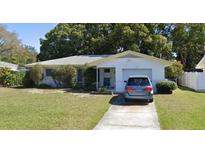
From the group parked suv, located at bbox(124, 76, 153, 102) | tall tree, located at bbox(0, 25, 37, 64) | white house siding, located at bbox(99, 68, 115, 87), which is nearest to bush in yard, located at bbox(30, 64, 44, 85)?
white house siding, located at bbox(99, 68, 115, 87)

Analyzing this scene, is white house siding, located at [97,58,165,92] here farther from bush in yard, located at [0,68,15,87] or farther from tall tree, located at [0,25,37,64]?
tall tree, located at [0,25,37,64]

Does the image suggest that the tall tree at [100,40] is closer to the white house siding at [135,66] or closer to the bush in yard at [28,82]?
the bush in yard at [28,82]

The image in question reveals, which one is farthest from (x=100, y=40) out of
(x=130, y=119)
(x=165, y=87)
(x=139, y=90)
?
(x=130, y=119)

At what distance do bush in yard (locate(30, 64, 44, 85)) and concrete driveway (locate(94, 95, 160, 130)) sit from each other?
15879 mm

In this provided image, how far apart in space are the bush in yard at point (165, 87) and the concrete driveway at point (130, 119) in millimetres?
7388

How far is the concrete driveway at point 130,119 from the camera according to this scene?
9867 mm

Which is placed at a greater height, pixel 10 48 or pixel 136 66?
pixel 10 48

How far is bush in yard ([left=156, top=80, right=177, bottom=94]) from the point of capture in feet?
69.4

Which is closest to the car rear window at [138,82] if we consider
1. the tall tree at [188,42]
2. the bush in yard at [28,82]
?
the bush in yard at [28,82]

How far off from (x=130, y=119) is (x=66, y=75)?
16830mm

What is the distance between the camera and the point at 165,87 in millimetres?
21281

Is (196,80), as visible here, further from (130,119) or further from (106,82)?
(130,119)

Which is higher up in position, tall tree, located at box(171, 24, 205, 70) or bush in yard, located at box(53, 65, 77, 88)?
tall tree, located at box(171, 24, 205, 70)

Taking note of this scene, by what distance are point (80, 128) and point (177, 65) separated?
79.6ft
